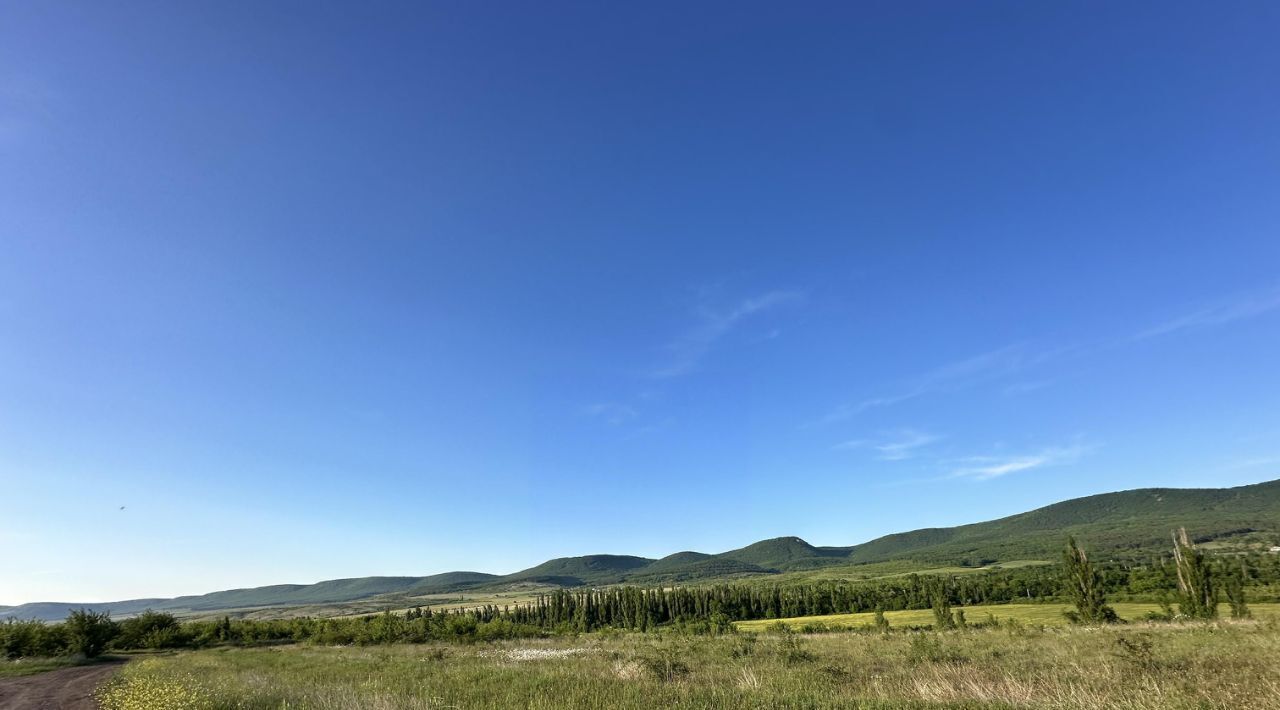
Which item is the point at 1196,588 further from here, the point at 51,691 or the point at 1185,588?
the point at 51,691

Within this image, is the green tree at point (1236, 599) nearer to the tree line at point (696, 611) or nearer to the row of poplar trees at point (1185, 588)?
the row of poplar trees at point (1185, 588)

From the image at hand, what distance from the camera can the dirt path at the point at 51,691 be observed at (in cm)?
2156

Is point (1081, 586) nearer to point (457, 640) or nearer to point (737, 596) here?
point (457, 640)

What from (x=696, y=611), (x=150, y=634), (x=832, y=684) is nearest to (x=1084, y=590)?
(x=832, y=684)

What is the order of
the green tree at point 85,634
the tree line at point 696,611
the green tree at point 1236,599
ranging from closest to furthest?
the green tree at point 1236,599, the green tree at point 85,634, the tree line at point 696,611

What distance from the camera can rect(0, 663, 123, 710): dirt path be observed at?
70.7 ft

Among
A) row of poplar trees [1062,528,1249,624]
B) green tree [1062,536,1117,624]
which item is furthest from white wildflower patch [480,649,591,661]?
green tree [1062,536,1117,624]

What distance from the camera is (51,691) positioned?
26.2 metres

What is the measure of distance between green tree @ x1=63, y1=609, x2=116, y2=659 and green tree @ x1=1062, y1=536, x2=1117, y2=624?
3806 inches

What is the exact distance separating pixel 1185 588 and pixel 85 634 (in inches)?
4245

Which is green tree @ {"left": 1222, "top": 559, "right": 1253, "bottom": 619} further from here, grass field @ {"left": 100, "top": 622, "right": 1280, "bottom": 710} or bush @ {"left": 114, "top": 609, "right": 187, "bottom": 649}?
bush @ {"left": 114, "top": 609, "right": 187, "bottom": 649}

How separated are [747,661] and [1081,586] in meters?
51.1

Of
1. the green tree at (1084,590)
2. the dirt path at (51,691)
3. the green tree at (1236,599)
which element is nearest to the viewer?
the dirt path at (51,691)

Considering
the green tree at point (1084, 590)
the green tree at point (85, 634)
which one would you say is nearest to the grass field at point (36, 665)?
the green tree at point (85, 634)
